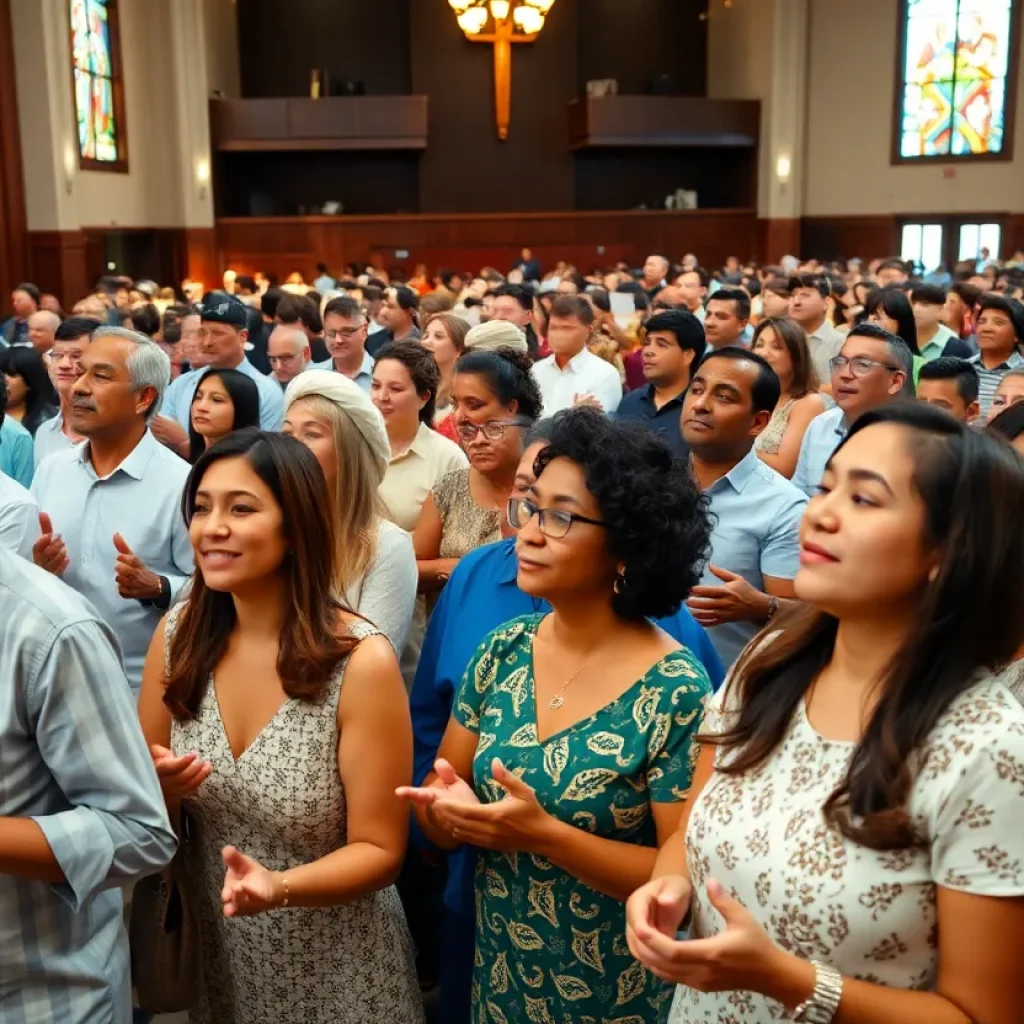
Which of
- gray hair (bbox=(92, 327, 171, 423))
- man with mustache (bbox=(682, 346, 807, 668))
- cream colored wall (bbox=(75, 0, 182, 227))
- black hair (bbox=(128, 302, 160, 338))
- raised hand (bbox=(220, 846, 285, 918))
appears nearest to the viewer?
raised hand (bbox=(220, 846, 285, 918))

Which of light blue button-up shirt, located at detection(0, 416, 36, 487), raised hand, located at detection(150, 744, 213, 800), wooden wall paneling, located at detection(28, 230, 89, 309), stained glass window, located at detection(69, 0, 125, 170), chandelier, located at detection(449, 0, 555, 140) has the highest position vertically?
chandelier, located at detection(449, 0, 555, 140)

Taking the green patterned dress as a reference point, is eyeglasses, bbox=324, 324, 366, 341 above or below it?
above

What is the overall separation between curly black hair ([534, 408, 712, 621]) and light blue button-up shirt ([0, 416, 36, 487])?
9.19 ft

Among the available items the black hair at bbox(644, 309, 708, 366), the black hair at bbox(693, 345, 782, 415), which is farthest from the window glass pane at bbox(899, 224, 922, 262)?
the black hair at bbox(693, 345, 782, 415)

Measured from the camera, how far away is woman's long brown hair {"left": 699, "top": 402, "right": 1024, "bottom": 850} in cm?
147

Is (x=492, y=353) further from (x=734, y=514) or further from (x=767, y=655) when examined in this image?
(x=767, y=655)

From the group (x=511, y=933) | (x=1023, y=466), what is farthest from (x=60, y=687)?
(x=1023, y=466)

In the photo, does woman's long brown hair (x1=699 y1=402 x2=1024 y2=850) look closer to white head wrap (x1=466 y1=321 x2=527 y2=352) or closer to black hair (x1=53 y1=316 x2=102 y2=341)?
white head wrap (x1=466 y1=321 x2=527 y2=352)

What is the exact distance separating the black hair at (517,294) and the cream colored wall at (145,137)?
10.8 metres

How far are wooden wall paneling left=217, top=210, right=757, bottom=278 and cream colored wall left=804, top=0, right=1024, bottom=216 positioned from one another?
1693 millimetres

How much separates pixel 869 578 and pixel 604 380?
15.6ft

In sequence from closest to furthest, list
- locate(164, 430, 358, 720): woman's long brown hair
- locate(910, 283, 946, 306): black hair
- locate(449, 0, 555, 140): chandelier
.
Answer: locate(164, 430, 358, 720): woman's long brown hair < locate(910, 283, 946, 306): black hair < locate(449, 0, 555, 140): chandelier

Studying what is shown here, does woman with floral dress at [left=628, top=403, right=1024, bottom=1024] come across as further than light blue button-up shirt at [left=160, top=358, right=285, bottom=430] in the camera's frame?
No

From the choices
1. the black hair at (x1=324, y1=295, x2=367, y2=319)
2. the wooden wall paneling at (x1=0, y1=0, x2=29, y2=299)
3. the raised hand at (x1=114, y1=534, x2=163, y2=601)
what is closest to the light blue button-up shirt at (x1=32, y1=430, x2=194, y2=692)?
the raised hand at (x1=114, y1=534, x2=163, y2=601)
